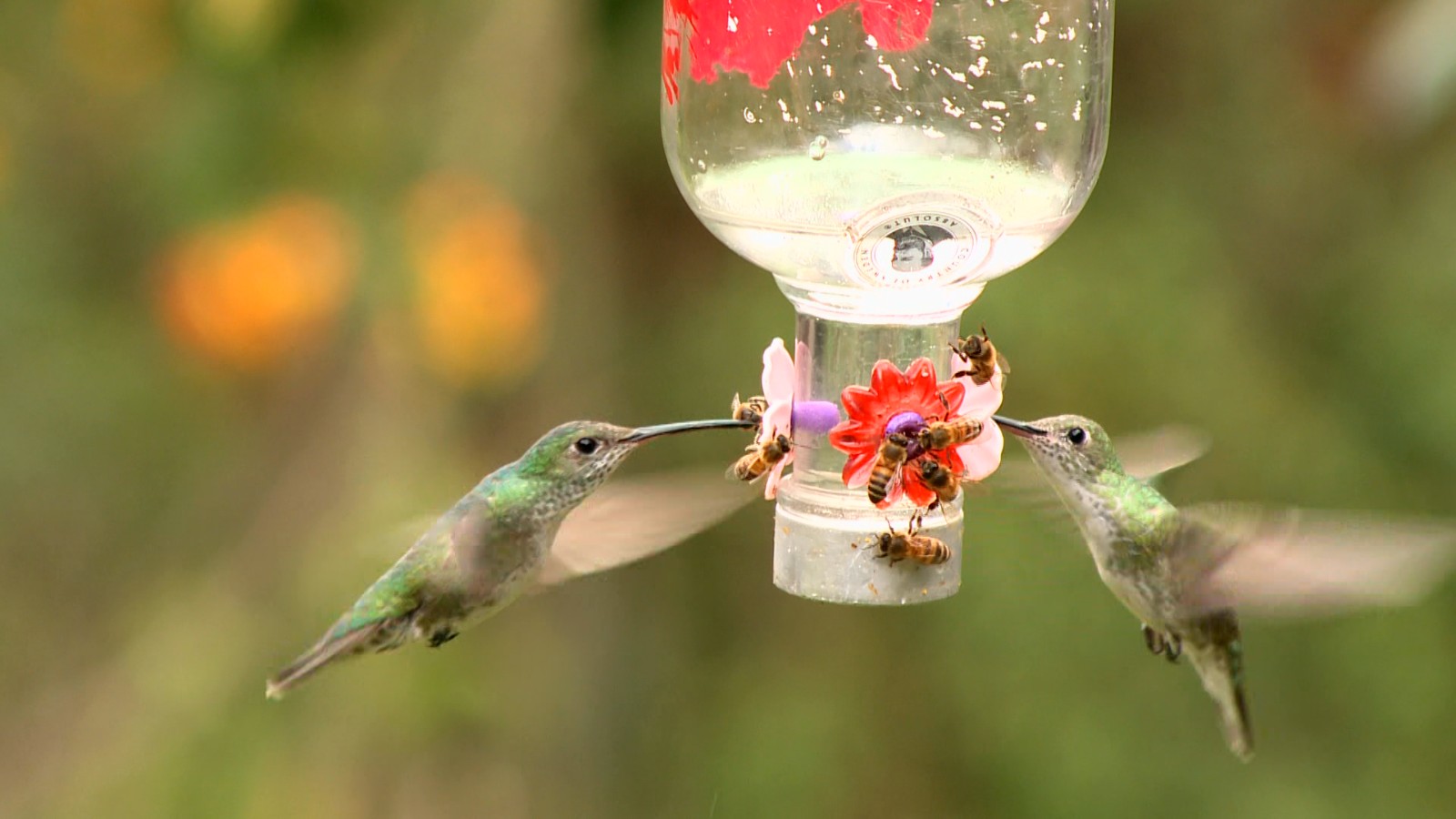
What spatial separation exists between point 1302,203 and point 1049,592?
1369 millimetres

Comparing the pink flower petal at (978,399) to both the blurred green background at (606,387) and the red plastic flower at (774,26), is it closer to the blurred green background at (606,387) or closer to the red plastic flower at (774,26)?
the red plastic flower at (774,26)

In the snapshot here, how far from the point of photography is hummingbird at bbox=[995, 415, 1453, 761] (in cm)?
201

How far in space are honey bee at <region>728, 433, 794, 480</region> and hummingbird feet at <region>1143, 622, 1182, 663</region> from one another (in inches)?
28.2

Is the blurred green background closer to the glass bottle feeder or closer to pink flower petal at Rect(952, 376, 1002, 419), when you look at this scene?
the glass bottle feeder

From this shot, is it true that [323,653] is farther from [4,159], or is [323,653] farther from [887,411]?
[4,159]

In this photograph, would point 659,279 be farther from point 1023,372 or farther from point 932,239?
point 932,239

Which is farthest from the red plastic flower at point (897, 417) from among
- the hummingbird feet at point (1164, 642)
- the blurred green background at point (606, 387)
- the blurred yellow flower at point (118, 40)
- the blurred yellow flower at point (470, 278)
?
the blurred yellow flower at point (118, 40)

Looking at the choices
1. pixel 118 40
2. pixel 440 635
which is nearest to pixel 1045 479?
pixel 440 635

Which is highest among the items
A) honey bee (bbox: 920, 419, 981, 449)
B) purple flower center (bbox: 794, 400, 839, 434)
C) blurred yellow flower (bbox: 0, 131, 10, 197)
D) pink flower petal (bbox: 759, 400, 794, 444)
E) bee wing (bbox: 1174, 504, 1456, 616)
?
blurred yellow flower (bbox: 0, 131, 10, 197)

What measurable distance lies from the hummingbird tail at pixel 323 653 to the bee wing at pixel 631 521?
0.25 meters

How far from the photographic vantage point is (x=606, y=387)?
496 centimetres

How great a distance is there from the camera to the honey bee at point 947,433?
6.47 feet

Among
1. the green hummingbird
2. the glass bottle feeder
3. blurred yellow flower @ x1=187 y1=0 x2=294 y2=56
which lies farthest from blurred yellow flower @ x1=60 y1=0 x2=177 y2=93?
the glass bottle feeder

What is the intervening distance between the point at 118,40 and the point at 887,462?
10.2ft
